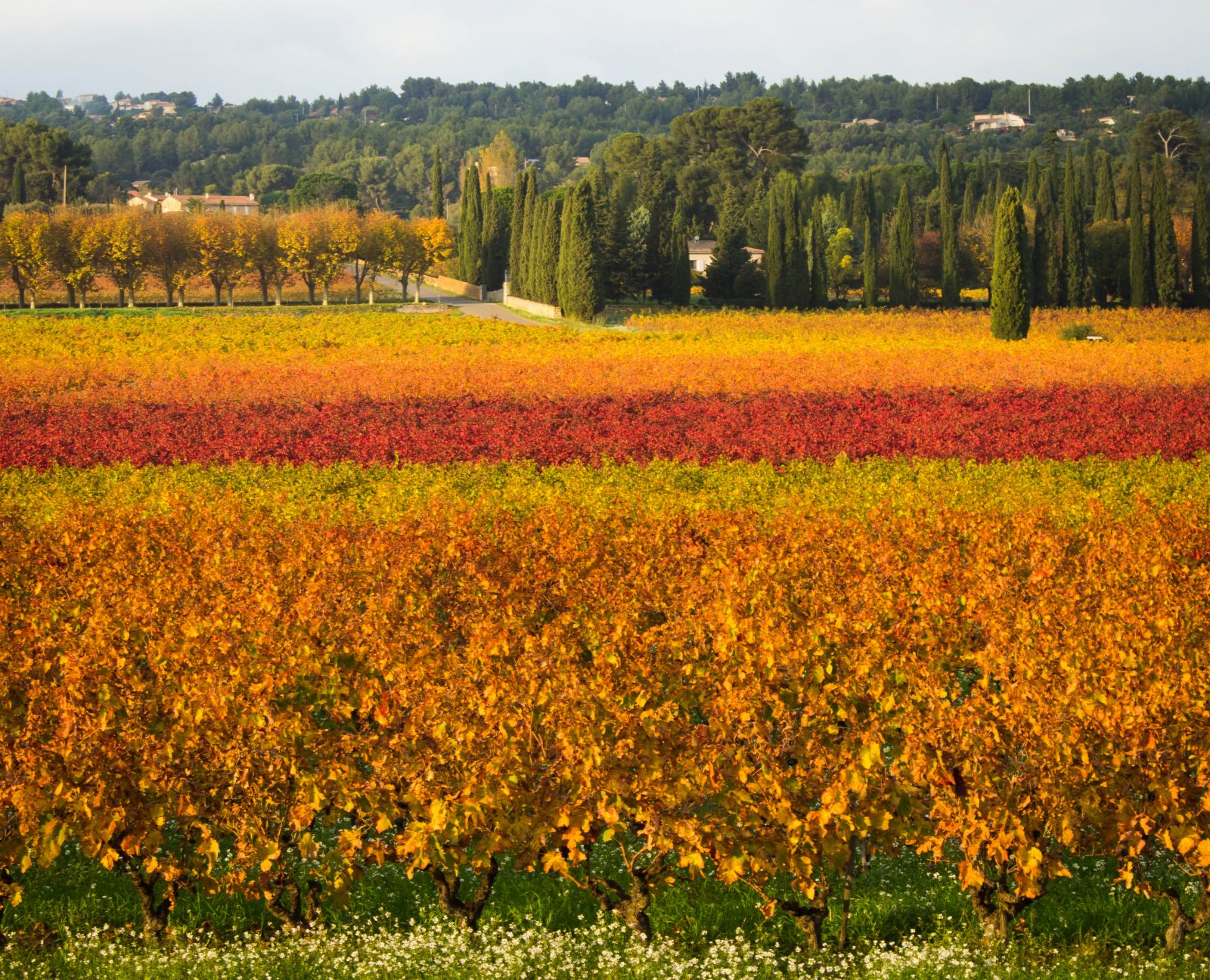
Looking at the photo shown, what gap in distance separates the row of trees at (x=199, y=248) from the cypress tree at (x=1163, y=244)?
111 ft

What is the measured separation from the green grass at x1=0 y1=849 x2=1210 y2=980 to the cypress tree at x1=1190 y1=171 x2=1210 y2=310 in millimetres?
51559

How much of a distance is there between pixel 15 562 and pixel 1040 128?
18940cm

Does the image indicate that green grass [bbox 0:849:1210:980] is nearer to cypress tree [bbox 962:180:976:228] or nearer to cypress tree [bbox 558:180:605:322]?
cypress tree [bbox 558:180:605:322]

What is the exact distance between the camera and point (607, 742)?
6.03 metres

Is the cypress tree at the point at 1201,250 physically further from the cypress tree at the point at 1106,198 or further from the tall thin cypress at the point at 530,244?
the tall thin cypress at the point at 530,244

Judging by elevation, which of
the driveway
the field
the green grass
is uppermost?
the driveway

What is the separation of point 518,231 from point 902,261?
17053mm

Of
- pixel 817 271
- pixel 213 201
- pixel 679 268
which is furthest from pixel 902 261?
pixel 213 201

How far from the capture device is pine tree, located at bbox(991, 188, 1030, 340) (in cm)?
3362

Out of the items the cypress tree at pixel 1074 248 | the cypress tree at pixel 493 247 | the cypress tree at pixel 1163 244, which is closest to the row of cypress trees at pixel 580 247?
the cypress tree at pixel 493 247

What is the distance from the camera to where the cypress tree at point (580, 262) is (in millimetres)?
46625

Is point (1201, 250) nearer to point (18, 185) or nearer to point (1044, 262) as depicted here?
point (1044, 262)

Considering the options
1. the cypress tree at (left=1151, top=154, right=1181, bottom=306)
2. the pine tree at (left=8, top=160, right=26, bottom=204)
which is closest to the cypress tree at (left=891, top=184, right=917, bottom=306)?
the cypress tree at (left=1151, top=154, right=1181, bottom=306)

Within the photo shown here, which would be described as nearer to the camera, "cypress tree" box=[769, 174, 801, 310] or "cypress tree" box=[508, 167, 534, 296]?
"cypress tree" box=[769, 174, 801, 310]
